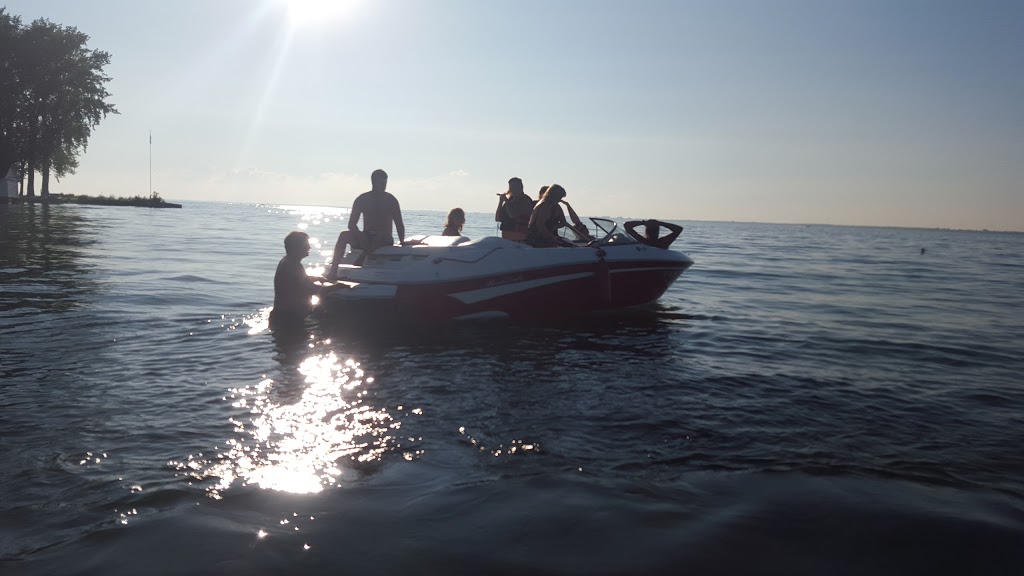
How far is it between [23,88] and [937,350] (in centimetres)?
5374

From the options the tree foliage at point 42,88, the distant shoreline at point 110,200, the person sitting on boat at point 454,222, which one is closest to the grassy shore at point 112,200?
the distant shoreline at point 110,200

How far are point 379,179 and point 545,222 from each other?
2632mm

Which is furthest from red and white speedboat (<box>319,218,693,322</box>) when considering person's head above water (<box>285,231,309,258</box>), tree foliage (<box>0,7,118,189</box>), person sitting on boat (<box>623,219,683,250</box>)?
tree foliage (<box>0,7,118,189</box>)

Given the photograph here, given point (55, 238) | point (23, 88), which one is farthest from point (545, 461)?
point (23, 88)

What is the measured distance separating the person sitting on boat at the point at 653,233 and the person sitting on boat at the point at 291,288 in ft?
17.8

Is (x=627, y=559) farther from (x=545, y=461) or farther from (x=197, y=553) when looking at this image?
(x=197, y=553)

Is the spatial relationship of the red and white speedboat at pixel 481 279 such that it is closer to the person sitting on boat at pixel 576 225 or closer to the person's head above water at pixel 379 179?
the person sitting on boat at pixel 576 225

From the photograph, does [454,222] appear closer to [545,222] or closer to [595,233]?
[545,222]

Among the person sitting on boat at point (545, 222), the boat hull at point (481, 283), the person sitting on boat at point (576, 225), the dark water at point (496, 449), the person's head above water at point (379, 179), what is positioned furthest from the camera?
the person sitting on boat at point (576, 225)

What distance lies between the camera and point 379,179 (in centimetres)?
1018

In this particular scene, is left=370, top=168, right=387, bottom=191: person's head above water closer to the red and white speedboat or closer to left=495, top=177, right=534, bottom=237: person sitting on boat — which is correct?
the red and white speedboat

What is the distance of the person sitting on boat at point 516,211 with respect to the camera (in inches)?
450

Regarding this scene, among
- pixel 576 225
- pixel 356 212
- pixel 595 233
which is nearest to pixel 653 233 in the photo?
pixel 595 233

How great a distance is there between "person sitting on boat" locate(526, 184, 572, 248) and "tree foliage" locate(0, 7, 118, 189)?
47.4 m
